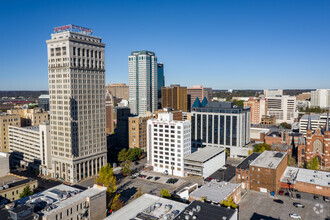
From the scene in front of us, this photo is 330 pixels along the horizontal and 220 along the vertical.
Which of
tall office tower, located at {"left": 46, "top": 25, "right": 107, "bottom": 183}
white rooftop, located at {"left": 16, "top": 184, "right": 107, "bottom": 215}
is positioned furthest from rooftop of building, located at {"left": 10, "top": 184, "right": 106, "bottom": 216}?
tall office tower, located at {"left": 46, "top": 25, "right": 107, "bottom": 183}

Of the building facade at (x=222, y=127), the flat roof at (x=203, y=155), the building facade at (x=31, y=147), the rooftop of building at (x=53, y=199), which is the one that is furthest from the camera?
the building facade at (x=222, y=127)

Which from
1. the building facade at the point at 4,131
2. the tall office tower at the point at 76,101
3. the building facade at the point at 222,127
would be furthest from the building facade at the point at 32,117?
the building facade at the point at 222,127

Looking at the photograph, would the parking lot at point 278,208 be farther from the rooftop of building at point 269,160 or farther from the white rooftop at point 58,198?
the white rooftop at point 58,198

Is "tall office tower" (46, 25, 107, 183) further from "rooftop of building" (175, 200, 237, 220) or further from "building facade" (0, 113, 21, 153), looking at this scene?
"rooftop of building" (175, 200, 237, 220)

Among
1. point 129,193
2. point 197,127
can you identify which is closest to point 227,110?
point 197,127

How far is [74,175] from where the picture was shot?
107562mm

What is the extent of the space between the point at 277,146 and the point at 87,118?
10205cm

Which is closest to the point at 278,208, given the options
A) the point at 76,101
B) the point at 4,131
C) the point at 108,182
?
the point at 108,182

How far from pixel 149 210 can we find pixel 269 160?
66931 mm

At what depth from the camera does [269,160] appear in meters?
110

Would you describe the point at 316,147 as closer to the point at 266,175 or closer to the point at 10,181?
the point at 266,175

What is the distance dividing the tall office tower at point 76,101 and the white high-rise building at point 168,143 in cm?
2473

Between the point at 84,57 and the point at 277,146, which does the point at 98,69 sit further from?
the point at 277,146

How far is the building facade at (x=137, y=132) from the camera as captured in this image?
160m
